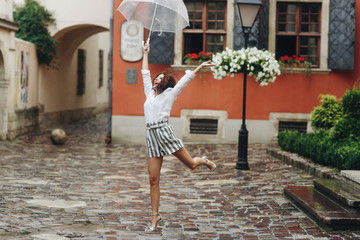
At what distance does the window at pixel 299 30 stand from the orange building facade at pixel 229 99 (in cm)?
20

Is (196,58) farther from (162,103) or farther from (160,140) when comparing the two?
(160,140)

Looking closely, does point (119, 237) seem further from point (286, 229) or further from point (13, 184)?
point (13, 184)

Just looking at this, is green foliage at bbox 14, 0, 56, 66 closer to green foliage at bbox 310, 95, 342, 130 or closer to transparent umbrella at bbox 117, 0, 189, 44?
green foliage at bbox 310, 95, 342, 130

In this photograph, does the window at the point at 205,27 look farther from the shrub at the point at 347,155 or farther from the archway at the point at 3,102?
the shrub at the point at 347,155

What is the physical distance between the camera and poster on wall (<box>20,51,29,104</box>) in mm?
15500

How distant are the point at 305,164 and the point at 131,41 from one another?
6375 mm

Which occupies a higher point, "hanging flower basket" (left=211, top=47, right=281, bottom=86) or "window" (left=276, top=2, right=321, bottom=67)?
"window" (left=276, top=2, right=321, bottom=67)

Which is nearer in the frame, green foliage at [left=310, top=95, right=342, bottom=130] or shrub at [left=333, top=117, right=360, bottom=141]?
shrub at [left=333, top=117, right=360, bottom=141]

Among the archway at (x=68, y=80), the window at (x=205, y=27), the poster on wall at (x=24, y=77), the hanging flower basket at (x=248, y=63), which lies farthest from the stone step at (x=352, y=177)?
the archway at (x=68, y=80)

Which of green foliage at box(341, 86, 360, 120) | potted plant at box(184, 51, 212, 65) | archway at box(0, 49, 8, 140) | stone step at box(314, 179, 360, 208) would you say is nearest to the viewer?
stone step at box(314, 179, 360, 208)

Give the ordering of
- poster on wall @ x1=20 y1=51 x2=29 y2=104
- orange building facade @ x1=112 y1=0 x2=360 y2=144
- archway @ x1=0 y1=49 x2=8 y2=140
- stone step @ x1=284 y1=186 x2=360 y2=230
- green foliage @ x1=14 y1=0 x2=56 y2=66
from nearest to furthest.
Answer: stone step @ x1=284 y1=186 x2=360 y2=230 → orange building facade @ x1=112 y1=0 x2=360 y2=144 → archway @ x1=0 y1=49 x2=8 y2=140 → poster on wall @ x1=20 y1=51 x2=29 y2=104 → green foliage @ x1=14 y1=0 x2=56 y2=66

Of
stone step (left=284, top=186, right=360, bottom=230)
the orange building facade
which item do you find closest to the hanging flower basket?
stone step (left=284, top=186, right=360, bottom=230)

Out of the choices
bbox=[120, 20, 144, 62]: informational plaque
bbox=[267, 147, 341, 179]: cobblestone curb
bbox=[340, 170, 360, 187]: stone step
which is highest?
bbox=[120, 20, 144, 62]: informational plaque

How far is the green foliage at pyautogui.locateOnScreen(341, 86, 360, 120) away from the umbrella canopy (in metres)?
3.33
